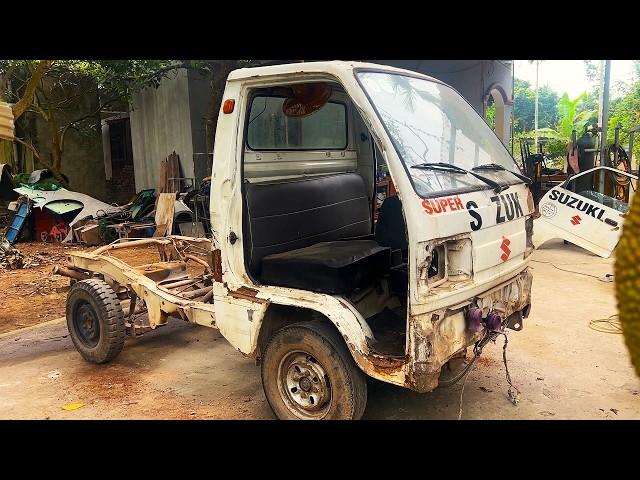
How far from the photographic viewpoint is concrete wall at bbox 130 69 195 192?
1164 cm

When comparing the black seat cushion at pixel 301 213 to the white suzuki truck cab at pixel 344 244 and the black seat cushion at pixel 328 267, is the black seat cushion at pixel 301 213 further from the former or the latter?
the black seat cushion at pixel 328 267

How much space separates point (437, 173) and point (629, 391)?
2.18 metres

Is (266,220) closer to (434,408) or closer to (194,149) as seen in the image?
(434,408)

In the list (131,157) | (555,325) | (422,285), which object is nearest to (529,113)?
(131,157)

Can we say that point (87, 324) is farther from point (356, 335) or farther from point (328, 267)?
point (356, 335)

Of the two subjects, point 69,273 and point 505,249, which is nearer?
point 505,249

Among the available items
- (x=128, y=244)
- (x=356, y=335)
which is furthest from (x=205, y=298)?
(x=356, y=335)

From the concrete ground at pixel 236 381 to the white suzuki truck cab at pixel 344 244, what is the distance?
41cm

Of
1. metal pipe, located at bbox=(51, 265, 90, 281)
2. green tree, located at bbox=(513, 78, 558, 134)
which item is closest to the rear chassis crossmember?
metal pipe, located at bbox=(51, 265, 90, 281)

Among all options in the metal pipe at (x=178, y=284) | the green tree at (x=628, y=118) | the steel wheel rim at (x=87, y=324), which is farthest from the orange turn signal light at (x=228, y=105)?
the green tree at (x=628, y=118)

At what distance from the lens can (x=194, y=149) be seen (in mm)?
11492

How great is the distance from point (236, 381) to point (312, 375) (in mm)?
1202

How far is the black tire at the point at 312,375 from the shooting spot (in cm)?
292

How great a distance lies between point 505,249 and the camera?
10.4 ft
